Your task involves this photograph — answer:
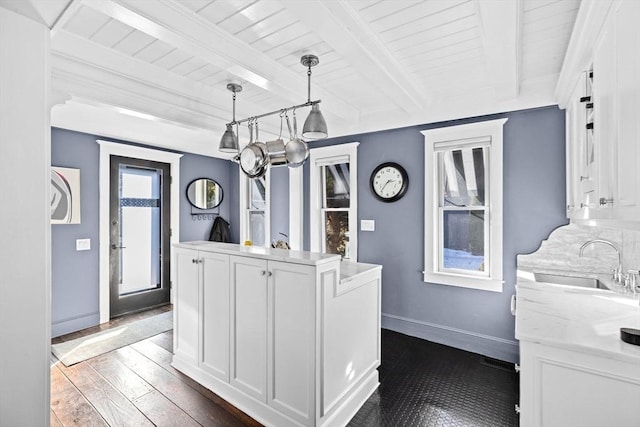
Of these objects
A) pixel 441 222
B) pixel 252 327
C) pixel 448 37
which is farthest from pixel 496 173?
pixel 252 327

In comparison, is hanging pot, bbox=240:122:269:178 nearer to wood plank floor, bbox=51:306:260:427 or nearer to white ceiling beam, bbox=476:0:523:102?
white ceiling beam, bbox=476:0:523:102

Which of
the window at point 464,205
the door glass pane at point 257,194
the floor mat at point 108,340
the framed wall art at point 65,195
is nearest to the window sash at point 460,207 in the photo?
the window at point 464,205

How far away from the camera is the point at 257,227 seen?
5246 mm

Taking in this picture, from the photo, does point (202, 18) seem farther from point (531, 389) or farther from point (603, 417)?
point (603, 417)

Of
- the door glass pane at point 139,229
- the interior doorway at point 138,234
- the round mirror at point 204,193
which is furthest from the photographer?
the round mirror at point 204,193

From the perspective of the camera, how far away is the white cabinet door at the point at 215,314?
7.64 ft

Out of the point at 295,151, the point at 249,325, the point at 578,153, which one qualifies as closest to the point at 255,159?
the point at 295,151

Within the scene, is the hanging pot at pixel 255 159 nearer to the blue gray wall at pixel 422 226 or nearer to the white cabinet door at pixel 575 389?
the blue gray wall at pixel 422 226

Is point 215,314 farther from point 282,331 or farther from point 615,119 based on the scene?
point 615,119

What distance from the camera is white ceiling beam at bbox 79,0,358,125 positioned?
1581 millimetres

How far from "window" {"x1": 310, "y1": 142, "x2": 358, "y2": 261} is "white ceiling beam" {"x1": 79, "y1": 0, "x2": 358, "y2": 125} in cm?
138

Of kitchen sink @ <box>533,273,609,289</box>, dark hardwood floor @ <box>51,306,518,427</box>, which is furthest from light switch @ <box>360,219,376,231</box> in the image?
kitchen sink @ <box>533,273,609,289</box>

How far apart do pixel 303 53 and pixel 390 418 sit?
2560mm

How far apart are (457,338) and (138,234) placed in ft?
13.5
